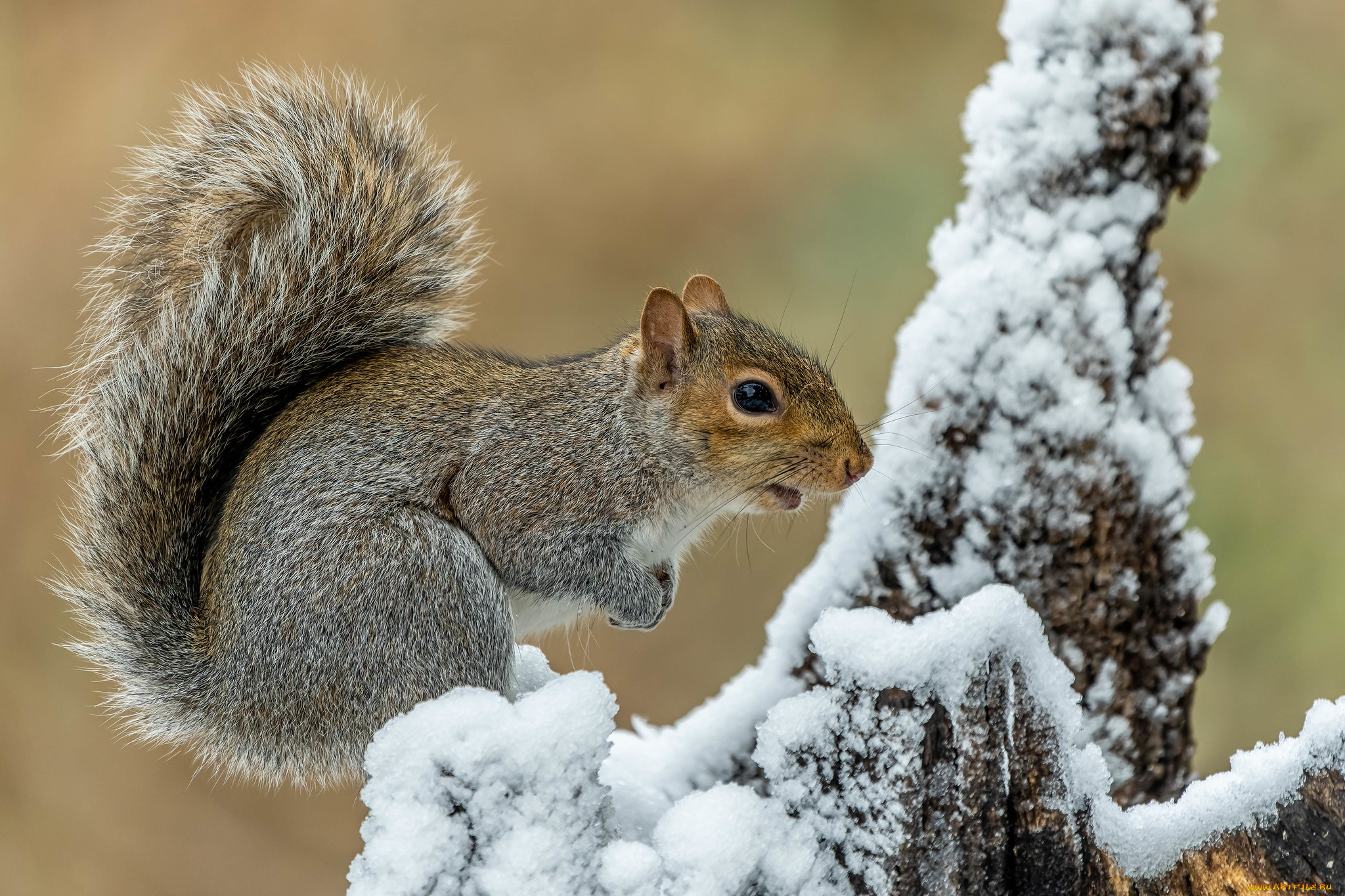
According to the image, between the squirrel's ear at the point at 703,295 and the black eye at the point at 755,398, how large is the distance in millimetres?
224

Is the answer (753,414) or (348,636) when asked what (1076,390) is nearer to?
(753,414)

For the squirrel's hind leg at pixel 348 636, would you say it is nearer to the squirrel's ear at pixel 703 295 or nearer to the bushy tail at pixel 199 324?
the bushy tail at pixel 199 324

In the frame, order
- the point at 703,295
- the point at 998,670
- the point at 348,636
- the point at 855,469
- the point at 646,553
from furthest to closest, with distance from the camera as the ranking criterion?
the point at 703,295 → the point at 646,553 → the point at 855,469 → the point at 348,636 → the point at 998,670

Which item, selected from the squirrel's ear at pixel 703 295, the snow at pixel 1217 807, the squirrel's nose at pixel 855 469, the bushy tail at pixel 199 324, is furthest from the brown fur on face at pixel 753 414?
the snow at pixel 1217 807

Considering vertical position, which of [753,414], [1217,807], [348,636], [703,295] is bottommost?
[1217,807]

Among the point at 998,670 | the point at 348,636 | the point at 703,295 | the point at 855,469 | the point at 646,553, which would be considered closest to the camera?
the point at 998,670

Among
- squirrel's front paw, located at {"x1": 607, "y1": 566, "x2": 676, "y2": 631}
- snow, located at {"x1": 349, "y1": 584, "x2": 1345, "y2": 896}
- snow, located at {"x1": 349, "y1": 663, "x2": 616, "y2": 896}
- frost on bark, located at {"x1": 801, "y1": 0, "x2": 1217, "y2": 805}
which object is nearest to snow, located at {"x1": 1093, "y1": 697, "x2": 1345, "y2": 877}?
snow, located at {"x1": 349, "y1": 584, "x2": 1345, "y2": 896}

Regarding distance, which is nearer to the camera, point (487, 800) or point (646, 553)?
point (487, 800)

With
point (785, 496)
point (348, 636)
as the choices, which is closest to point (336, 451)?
point (348, 636)

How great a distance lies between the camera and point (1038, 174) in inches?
50.0

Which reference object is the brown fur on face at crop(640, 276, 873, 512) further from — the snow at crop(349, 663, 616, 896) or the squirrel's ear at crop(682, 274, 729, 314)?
the snow at crop(349, 663, 616, 896)

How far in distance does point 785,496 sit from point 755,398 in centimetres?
13

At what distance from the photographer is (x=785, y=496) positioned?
52.8 inches

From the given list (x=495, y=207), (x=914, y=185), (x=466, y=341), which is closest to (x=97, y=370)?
(x=466, y=341)
